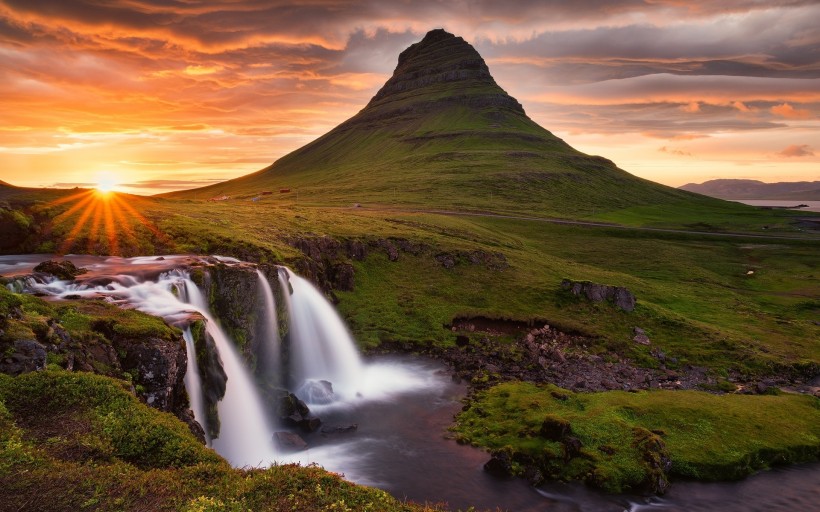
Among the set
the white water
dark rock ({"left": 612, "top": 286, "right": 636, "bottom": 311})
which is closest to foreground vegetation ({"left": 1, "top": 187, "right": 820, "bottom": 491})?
dark rock ({"left": 612, "top": 286, "right": 636, "bottom": 311})

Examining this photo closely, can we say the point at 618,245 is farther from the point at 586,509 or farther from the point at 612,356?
the point at 586,509

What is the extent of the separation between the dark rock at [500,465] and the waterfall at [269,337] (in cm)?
1816

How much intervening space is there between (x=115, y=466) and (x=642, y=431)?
27.9 metres

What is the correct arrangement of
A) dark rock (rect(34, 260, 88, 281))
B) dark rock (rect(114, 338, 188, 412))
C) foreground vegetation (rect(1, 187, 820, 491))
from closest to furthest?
dark rock (rect(114, 338, 188, 412)) < dark rock (rect(34, 260, 88, 281)) < foreground vegetation (rect(1, 187, 820, 491))

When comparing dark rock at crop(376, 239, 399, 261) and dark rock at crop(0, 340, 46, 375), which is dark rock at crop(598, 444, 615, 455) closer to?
dark rock at crop(0, 340, 46, 375)

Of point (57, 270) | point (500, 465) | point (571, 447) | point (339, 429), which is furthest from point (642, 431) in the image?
point (57, 270)

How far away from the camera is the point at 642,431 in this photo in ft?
95.1

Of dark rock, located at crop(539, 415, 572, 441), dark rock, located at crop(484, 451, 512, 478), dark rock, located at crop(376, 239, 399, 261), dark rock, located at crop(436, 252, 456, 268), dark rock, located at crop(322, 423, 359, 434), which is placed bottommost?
dark rock, located at crop(322, 423, 359, 434)

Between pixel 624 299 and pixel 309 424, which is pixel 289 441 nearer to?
pixel 309 424

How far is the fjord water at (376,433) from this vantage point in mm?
24859

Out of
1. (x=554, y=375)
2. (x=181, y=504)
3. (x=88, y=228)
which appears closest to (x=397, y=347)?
(x=554, y=375)

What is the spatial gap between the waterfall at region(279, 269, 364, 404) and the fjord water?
19 cm

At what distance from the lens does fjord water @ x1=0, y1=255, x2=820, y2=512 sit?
24.9m

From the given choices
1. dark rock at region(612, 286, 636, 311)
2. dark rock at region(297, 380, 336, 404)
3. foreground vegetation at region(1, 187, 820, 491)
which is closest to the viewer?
foreground vegetation at region(1, 187, 820, 491)
